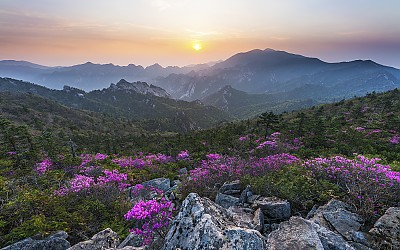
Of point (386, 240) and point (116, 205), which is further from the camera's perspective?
point (116, 205)

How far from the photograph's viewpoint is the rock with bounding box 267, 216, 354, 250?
14.0 feet

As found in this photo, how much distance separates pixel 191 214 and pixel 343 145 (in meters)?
17.1

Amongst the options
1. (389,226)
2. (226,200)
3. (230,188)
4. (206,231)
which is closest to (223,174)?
(230,188)

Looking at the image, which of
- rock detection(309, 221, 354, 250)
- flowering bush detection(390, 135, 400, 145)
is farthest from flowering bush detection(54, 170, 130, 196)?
flowering bush detection(390, 135, 400, 145)

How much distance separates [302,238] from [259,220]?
188cm

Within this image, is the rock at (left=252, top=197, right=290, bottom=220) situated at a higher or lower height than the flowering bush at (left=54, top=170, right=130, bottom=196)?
higher

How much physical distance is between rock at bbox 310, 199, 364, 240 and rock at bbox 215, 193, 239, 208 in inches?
112

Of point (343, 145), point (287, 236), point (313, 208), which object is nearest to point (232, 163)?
point (313, 208)

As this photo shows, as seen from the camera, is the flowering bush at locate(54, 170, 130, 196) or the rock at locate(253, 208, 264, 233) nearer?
the rock at locate(253, 208, 264, 233)

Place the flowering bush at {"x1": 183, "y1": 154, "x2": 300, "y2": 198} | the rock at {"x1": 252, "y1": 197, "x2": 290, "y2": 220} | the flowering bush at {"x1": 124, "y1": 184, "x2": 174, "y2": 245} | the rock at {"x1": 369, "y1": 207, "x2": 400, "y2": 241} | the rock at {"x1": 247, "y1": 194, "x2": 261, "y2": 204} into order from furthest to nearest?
the flowering bush at {"x1": 183, "y1": 154, "x2": 300, "y2": 198} < the rock at {"x1": 247, "y1": 194, "x2": 261, "y2": 204} < the rock at {"x1": 252, "y1": 197, "x2": 290, "y2": 220} < the flowering bush at {"x1": 124, "y1": 184, "x2": 174, "y2": 245} < the rock at {"x1": 369, "y1": 207, "x2": 400, "y2": 241}

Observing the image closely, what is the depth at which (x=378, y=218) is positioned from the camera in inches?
229

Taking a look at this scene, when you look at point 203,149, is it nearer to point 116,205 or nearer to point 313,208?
point 116,205

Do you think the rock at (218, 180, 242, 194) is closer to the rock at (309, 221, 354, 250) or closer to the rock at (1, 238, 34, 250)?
the rock at (309, 221, 354, 250)

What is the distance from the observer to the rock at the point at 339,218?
18.2ft
